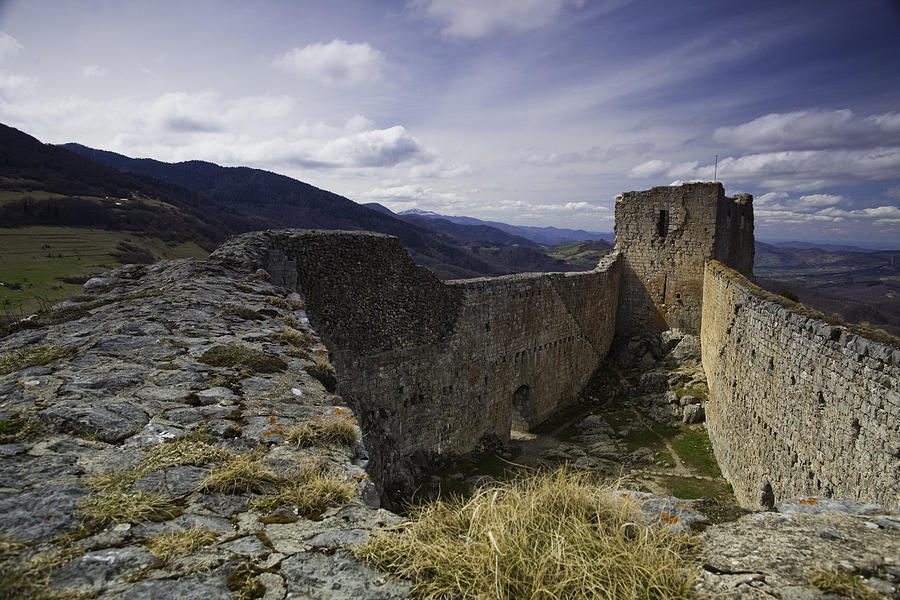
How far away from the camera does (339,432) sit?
4.30m

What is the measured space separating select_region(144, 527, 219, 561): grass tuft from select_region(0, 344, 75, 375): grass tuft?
3.19 m

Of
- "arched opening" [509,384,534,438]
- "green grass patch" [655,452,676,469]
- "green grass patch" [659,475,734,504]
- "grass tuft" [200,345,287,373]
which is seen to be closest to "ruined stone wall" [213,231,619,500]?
"arched opening" [509,384,534,438]

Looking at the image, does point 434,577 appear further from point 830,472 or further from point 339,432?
point 830,472

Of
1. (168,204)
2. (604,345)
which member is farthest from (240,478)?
(168,204)

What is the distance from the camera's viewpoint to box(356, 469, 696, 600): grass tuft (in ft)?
7.89

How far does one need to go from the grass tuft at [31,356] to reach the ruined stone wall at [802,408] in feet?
29.1

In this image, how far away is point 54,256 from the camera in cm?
5838

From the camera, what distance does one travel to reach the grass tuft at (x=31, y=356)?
4.60m

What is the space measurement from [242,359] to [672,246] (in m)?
19.7

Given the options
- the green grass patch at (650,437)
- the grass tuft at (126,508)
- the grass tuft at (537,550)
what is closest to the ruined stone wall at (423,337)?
the green grass patch at (650,437)

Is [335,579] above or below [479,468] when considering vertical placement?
above

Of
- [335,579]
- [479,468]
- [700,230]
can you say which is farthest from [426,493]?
[700,230]

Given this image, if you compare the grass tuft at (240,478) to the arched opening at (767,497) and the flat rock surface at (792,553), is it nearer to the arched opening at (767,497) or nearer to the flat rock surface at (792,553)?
the flat rock surface at (792,553)

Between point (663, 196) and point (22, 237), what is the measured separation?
80.2 m
